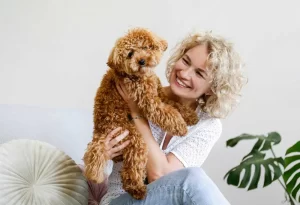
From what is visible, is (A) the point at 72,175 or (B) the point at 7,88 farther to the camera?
(B) the point at 7,88

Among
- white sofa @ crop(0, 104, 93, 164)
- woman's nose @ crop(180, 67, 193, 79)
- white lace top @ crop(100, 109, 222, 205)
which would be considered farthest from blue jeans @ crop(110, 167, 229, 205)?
white sofa @ crop(0, 104, 93, 164)

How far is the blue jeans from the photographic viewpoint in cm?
114

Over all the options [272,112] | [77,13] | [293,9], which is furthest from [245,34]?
[77,13]

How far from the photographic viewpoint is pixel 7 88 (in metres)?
1.87

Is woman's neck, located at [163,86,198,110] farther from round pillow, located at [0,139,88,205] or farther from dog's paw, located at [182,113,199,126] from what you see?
round pillow, located at [0,139,88,205]

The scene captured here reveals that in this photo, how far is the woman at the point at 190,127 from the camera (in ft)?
3.83

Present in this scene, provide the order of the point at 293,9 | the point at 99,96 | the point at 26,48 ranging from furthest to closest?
the point at 293,9, the point at 26,48, the point at 99,96

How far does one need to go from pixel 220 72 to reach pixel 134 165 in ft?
1.57

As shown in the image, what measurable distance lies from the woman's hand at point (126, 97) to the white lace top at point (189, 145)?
6.0 inches

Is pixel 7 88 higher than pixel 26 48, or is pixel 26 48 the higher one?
pixel 26 48

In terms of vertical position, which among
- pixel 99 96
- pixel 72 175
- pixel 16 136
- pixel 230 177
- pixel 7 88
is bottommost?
pixel 230 177

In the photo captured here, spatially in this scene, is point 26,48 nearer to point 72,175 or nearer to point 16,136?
point 16,136

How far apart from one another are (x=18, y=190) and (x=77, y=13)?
1.04 meters

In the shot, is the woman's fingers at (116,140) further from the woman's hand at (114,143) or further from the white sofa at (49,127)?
the white sofa at (49,127)
